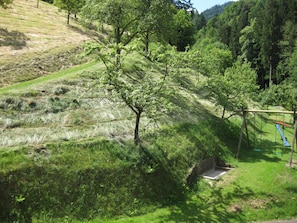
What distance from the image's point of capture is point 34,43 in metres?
36.7

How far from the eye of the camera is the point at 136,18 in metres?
30.4

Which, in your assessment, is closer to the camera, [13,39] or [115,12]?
[115,12]

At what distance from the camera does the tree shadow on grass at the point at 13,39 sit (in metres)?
34.0

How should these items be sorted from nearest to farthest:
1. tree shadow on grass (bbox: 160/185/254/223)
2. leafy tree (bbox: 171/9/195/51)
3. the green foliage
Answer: tree shadow on grass (bbox: 160/185/254/223) < the green foliage < leafy tree (bbox: 171/9/195/51)

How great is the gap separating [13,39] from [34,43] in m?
2.30

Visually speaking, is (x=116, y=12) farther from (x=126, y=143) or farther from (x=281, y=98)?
(x=281, y=98)

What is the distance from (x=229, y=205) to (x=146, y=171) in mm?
4692

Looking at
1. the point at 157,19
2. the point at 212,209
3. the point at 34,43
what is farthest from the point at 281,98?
the point at 34,43

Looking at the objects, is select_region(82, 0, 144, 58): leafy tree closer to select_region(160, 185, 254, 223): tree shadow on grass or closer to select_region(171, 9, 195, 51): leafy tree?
select_region(160, 185, 254, 223): tree shadow on grass

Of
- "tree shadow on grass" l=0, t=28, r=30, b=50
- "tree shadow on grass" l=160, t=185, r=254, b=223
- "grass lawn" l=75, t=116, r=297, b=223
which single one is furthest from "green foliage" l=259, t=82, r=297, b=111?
"tree shadow on grass" l=0, t=28, r=30, b=50

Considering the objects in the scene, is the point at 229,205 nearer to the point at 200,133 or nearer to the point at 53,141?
the point at 200,133

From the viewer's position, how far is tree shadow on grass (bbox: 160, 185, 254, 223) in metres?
15.5

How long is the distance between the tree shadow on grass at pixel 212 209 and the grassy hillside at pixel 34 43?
1656 cm

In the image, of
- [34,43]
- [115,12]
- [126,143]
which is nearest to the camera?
[126,143]
